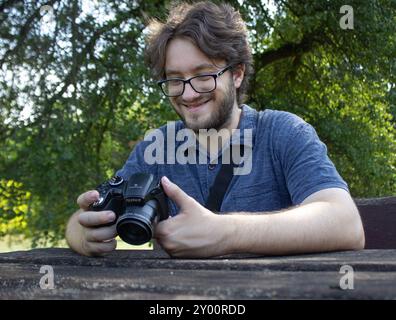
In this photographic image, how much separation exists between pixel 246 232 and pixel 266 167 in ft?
2.24

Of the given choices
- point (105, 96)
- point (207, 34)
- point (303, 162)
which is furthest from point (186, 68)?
point (105, 96)

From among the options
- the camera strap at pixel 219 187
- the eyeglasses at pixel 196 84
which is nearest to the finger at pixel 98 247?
the camera strap at pixel 219 187

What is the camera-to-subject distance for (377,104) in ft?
21.1

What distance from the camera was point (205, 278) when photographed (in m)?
1.03

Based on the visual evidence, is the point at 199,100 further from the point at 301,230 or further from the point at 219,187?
the point at 301,230

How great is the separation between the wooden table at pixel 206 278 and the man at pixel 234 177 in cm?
7

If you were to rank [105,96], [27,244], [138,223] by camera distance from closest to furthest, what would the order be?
[138,223] → [105,96] → [27,244]

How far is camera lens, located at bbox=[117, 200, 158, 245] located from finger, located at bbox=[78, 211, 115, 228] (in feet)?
0.19

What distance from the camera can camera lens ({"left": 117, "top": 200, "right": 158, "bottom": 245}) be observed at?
1366 mm

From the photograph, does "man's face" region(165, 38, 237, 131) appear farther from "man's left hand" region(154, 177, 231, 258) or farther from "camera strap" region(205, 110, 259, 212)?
"man's left hand" region(154, 177, 231, 258)

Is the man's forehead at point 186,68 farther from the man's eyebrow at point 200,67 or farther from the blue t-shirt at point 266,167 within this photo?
the blue t-shirt at point 266,167

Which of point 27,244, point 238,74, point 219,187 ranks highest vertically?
A: point 27,244

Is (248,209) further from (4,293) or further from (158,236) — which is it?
(4,293)

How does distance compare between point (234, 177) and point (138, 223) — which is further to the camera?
point (234, 177)
